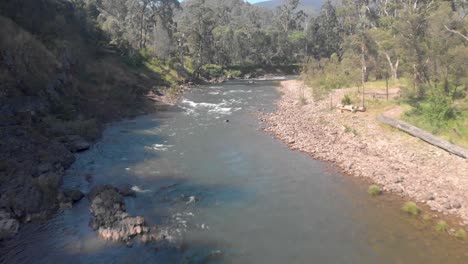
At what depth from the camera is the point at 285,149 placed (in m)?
25.0

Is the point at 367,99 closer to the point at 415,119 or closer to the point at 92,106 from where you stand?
the point at 415,119

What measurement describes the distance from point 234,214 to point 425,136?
45.7ft

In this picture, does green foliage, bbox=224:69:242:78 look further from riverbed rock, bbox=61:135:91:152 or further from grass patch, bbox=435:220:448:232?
grass patch, bbox=435:220:448:232

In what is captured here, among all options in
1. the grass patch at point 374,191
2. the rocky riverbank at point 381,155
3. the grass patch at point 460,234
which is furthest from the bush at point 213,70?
the grass patch at point 460,234

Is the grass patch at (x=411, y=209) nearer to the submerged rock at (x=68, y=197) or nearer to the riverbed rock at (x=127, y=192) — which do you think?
the riverbed rock at (x=127, y=192)

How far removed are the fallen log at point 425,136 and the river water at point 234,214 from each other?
6.06 m

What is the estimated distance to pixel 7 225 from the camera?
1349 cm

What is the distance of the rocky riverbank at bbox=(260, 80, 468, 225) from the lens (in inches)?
676

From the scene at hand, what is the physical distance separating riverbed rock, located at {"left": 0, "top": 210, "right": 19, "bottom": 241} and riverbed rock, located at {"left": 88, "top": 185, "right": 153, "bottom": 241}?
107 inches

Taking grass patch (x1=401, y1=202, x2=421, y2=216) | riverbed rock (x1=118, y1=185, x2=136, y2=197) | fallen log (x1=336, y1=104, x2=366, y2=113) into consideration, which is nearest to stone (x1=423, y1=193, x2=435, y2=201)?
grass patch (x1=401, y1=202, x2=421, y2=216)

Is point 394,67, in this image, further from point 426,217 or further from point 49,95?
point 49,95

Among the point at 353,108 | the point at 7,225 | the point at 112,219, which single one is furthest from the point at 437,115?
the point at 7,225

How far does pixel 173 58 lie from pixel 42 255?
2303 inches

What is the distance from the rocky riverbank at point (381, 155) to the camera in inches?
676
